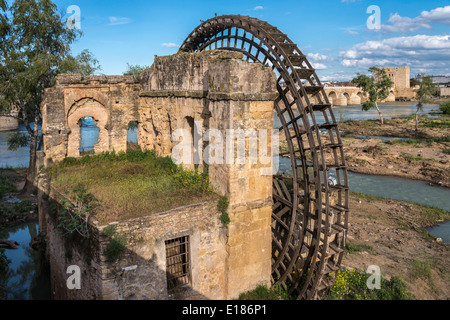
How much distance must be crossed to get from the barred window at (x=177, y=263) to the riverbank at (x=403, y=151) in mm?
16500

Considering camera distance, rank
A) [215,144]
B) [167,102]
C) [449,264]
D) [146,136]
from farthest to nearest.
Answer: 1. [146,136]
2. [167,102]
3. [449,264]
4. [215,144]

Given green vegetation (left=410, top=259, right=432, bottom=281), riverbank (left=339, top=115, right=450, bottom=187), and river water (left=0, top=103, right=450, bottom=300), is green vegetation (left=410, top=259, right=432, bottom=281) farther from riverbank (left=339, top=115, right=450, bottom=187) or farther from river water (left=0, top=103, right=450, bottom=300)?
riverbank (left=339, top=115, right=450, bottom=187)

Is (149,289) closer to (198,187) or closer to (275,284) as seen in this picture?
(198,187)

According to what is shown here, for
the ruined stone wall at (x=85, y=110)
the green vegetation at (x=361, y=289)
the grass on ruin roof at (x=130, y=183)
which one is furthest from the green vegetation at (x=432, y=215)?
the ruined stone wall at (x=85, y=110)

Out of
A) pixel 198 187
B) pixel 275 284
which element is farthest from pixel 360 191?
pixel 198 187

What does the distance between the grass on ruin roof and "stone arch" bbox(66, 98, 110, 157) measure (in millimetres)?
761

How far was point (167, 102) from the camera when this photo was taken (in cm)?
1123

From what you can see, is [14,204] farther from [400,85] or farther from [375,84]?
[400,85]

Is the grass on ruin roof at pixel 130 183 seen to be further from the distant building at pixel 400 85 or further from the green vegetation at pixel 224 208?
the distant building at pixel 400 85

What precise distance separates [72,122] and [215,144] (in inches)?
276

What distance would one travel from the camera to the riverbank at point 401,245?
9.54m

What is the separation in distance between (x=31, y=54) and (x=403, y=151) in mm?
24357

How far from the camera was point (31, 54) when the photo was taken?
1534 cm

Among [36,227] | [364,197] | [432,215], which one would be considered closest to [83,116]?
[36,227]
